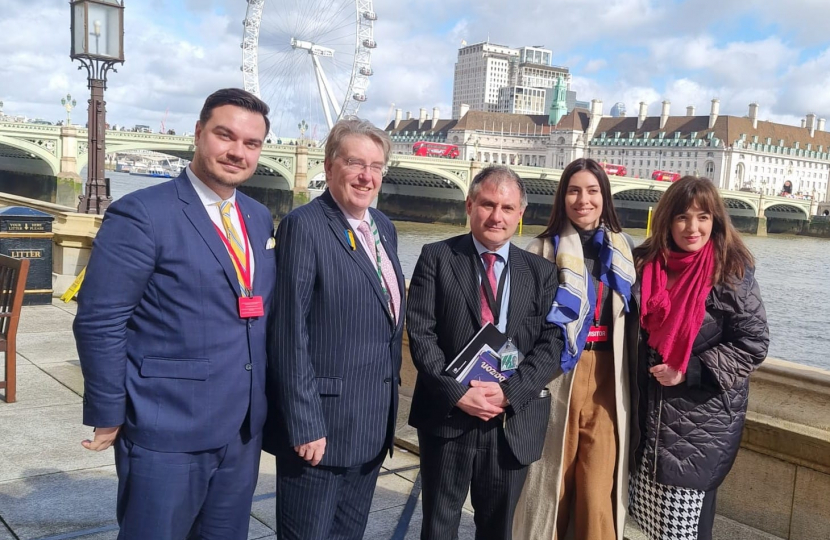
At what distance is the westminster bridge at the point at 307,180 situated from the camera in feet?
103

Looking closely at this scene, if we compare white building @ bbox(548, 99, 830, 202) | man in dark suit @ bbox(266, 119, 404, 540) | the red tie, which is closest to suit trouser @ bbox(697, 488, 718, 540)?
the red tie

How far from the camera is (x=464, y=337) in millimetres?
2066

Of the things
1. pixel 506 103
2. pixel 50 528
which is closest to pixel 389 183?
pixel 50 528

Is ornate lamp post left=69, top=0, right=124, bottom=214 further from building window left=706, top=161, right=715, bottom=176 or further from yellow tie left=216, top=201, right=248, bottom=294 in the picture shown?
building window left=706, top=161, right=715, bottom=176

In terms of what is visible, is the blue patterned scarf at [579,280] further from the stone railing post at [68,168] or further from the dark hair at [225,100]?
the stone railing post at [68,168]

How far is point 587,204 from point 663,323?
0.42 m

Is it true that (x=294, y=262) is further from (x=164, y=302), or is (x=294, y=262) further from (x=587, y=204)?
(x=587, y=204)

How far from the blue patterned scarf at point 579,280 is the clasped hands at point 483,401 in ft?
0.74

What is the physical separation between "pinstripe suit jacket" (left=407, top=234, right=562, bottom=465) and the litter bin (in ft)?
17.5

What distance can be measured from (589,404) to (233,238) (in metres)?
1.11

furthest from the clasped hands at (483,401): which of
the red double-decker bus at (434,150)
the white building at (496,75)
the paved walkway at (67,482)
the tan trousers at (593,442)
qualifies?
the white building at (496,75)

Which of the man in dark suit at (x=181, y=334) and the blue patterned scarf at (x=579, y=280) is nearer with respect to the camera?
the man in dark suit at (x=181, y=334)

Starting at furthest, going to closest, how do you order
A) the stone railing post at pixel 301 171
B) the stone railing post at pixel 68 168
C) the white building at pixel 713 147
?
the white building at pixel 713 147
the stone railing post at pixel 301 171
the stone railing post at pixel 68 168

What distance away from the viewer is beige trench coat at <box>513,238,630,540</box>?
219cm
